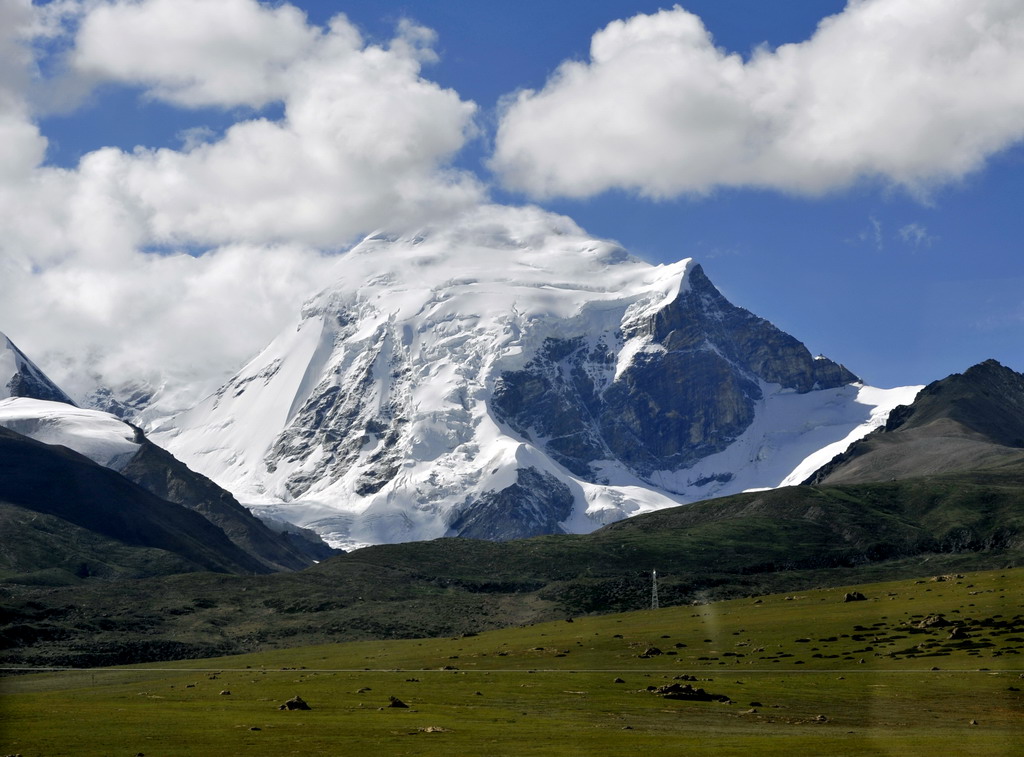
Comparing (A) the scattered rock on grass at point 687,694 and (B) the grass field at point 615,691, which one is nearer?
(B) the grass field at point 615,691

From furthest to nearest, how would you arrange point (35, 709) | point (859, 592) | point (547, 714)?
point (859, 592) < point (35, 709) < point (547, 714)

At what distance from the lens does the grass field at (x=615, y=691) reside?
71125 mm

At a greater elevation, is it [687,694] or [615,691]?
[687,694]

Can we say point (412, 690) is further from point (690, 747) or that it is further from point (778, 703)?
point (690, 747)

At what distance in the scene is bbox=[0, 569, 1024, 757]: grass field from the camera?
233 feet

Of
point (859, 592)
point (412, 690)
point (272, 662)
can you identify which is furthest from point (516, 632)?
point (412, 690)

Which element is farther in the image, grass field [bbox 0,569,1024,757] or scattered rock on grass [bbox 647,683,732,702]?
scattered rock on grass [bbox 647,683,732,702]

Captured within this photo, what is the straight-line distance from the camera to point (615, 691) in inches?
3954

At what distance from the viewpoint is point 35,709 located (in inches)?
3615

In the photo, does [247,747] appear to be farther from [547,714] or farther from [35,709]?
[35,709]

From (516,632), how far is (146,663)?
47918 mm

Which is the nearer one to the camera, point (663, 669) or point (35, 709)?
point (35, 709)

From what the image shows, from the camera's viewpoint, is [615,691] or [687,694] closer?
[687,694]

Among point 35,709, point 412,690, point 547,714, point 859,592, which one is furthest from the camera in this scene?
point 859,592
